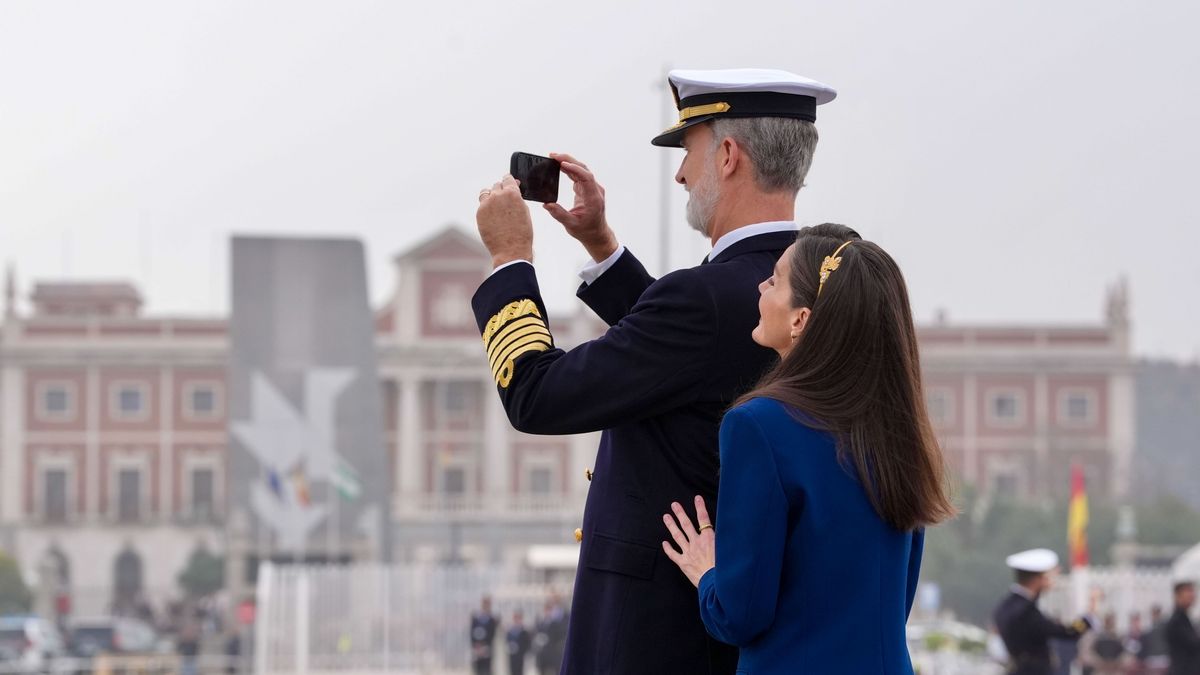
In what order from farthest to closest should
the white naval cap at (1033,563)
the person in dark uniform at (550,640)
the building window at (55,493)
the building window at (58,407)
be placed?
the building window at (58,407), the building window at (55,493), the person in dark uniform at (550,640), the white naval cap at (1033,563)

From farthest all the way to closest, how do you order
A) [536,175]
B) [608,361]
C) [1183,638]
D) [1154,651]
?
[1154,651], [1183,638], [536,175], [608,361]

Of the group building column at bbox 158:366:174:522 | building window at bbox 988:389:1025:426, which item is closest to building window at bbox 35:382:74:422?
building column at bbox 158:366:174:522

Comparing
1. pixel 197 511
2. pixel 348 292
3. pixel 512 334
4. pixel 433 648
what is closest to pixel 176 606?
pixel 197 511

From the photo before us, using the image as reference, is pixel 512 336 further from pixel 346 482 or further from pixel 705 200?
pixel 346 482

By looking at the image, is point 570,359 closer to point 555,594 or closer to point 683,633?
point 683,633

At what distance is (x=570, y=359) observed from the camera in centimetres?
255

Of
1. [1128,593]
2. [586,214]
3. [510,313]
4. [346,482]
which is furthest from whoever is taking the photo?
[346,482]

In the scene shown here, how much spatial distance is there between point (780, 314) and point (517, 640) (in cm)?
1832

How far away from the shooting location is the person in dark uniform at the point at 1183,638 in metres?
10.2

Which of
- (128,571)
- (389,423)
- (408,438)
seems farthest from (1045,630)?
(128,571)

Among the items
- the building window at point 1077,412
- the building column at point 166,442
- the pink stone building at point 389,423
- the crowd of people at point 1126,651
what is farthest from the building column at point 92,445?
the crowd of people at point 1126,651

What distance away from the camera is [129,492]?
2391 inches

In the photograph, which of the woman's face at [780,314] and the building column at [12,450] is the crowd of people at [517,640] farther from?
the building column at [12,450]

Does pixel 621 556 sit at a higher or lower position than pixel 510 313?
lower
